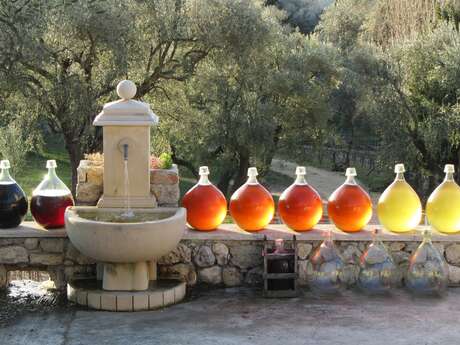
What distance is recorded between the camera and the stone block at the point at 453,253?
663 cm

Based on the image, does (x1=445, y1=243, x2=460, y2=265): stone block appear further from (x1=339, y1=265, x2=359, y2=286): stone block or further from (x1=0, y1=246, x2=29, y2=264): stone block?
(x1=0, y1=246, x2=29, y2=264): stone block

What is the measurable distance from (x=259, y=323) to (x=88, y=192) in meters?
1.96

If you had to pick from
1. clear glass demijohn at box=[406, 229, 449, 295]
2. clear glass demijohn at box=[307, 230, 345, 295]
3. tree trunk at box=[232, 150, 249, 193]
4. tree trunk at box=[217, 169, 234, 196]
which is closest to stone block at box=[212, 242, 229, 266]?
clear glass demijohn at box=[307, 230, 345, 295]

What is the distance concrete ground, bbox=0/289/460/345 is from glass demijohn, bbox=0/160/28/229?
3.49 ft

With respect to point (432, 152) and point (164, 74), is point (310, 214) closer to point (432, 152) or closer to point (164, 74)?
point (164, 74)

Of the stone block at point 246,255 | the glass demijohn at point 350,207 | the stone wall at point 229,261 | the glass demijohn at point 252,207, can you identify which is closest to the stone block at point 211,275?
the stone wall at point 229,261

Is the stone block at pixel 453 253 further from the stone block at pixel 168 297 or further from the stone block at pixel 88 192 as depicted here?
the stone block at pixel 88 192

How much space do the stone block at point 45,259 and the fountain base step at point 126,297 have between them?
312 mm

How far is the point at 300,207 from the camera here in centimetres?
660

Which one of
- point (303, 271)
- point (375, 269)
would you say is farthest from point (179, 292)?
point (375, 269)

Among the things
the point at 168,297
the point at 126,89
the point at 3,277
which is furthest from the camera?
the point at 3,277

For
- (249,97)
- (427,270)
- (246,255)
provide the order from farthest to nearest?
(249,97) → (246,255) → (427,270)

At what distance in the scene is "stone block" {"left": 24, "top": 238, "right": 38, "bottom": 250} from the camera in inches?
251

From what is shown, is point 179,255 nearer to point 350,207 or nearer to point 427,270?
point 350,207
